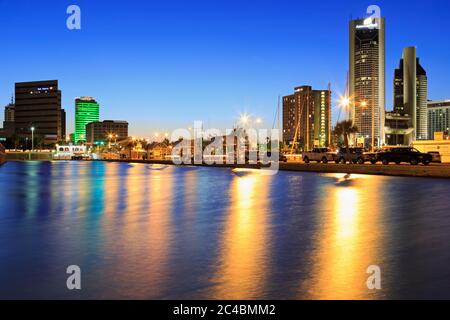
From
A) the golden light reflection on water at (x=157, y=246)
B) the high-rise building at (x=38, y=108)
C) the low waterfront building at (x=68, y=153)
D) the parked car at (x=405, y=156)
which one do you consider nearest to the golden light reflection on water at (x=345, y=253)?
the golden light reflection on water at (x=157, y=246)

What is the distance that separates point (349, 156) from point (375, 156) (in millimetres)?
2461

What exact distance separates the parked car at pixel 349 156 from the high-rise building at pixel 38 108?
147m

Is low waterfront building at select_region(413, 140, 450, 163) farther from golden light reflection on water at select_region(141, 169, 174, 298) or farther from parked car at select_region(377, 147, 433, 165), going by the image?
golden light reflection on water at select_region(141, 169, 174, 298)

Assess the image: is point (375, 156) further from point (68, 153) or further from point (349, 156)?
point (68, 153)

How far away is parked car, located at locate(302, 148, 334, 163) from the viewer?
171 feet

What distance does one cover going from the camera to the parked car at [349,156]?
159 feet

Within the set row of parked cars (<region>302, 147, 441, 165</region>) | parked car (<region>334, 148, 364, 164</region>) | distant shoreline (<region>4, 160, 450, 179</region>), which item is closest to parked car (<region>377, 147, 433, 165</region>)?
row of parked cars (<region>302, 147, 441, 165</region>)

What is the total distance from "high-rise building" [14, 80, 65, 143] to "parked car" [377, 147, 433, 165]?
152m

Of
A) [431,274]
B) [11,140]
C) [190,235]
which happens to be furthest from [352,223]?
[11,140]

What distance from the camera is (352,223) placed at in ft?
38.5

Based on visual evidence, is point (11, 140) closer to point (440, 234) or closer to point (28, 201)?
point (28, 201)

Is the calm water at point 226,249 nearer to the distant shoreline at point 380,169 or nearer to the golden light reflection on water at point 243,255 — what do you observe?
the golden light reflection on water at point 243,255

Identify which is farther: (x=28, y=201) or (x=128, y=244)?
(x=28, y=201)
